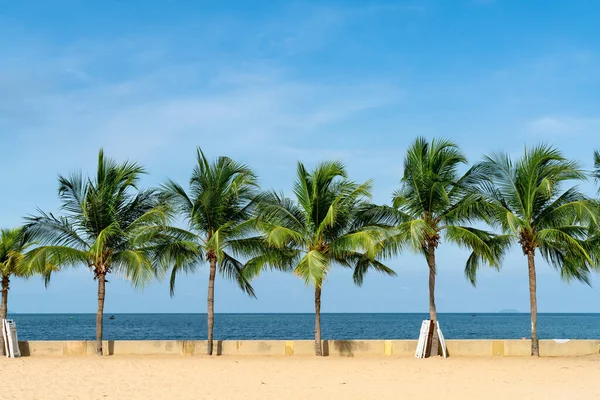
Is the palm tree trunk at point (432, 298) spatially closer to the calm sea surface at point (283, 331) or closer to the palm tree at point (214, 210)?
the palm tree at point (214, 210)

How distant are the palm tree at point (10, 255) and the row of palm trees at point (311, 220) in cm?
5

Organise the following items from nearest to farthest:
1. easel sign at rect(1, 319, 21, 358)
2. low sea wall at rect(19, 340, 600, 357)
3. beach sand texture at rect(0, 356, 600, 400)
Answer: beach sand texture at rect(0, 356, 600, 400) → easel sign at rect(1, 319, 21, 358) → low sea wall at rect(19, 340, 600, 357)

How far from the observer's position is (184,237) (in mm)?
22156

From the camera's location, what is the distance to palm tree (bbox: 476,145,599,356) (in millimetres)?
21219

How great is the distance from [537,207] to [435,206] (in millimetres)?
3175

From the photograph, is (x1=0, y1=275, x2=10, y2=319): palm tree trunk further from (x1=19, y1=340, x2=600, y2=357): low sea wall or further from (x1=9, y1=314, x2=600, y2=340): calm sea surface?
(x1=9, y1=314, x2=600, y2=340): calm sea surface

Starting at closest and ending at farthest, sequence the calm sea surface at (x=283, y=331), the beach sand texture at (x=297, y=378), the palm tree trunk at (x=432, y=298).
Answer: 1. the beach sand texture at (x=297, y=378)
2. the palm tree trunk at (x=432, y=298)
3. the calm sea surface at (x=283, y=331)

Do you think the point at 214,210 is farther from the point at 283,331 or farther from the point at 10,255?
the point at 283,331

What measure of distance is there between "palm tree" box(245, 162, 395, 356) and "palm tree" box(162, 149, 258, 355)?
2.44ft

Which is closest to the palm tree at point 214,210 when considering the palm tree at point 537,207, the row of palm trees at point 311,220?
the row of palm trees at point 311,220

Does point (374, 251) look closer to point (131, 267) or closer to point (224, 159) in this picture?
point (224, 159)

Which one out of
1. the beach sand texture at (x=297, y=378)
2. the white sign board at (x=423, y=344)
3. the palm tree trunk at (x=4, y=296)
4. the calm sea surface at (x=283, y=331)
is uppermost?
the palm tree trunk at (x=4, y=296)

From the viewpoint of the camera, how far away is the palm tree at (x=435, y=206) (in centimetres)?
2130

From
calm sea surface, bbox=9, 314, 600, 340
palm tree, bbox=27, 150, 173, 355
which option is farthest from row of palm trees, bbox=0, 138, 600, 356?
calm sea surface, bbox=9, 314, 600, 340
